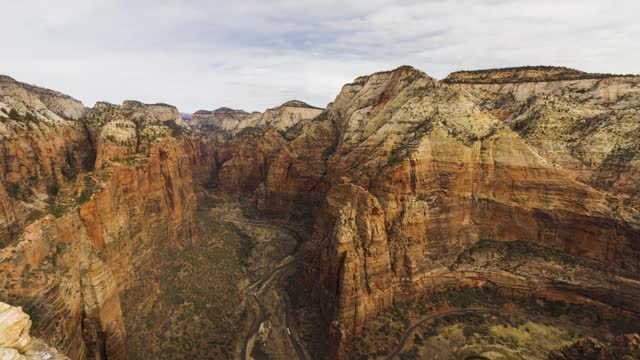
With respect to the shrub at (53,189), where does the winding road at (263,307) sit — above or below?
below

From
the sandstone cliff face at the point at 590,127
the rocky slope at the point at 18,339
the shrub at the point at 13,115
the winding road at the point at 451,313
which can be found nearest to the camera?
the rocky slope at the point at 18,339

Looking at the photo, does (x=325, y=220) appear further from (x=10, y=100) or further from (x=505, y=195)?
(x=10, y=100)

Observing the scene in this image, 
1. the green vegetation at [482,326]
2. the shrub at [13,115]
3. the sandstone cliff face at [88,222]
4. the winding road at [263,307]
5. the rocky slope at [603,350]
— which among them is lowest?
the winding road at [263,307]

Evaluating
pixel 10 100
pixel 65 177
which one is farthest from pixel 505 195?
pixel 10 100

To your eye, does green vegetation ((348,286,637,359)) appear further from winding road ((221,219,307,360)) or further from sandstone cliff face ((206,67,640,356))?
winding road ((221,219,307,360))

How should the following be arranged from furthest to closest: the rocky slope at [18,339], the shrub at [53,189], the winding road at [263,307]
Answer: the winding road at [263,307] < the shrub at [53,189] < the rocky slope at [18,339]

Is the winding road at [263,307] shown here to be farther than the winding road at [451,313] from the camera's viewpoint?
Yes

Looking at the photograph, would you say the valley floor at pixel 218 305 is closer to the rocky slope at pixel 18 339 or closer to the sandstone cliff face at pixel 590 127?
the rocky slope at pixel 18 339

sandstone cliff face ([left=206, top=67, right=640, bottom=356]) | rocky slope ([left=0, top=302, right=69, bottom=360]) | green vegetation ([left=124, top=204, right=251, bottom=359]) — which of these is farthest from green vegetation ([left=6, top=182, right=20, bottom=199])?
sandstone cliff face ([left=206, top=67, right=640, bottom=356])

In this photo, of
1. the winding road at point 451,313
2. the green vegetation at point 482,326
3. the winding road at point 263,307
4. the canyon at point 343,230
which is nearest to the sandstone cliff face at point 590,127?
the canyon at point 343,230
